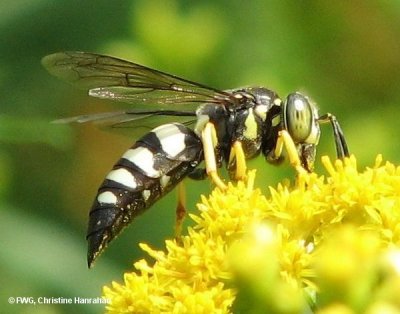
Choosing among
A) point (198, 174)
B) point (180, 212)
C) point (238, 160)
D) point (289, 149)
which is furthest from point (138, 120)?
point (289, 149)

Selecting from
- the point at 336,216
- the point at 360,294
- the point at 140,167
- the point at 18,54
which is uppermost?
the point at 18,54

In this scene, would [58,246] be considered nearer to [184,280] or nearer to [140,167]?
[140,167]

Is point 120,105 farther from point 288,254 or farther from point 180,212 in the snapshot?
point 288,254

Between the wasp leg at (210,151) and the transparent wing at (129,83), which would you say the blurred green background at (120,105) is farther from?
the wasp leg at (210,151)

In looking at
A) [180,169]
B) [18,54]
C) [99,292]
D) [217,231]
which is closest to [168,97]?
[180,169]

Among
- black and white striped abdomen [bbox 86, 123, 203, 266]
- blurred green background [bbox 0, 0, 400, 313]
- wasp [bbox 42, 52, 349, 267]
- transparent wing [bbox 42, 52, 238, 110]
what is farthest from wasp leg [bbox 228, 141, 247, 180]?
blurred green background [bbox 0, 0, 400, 313]
